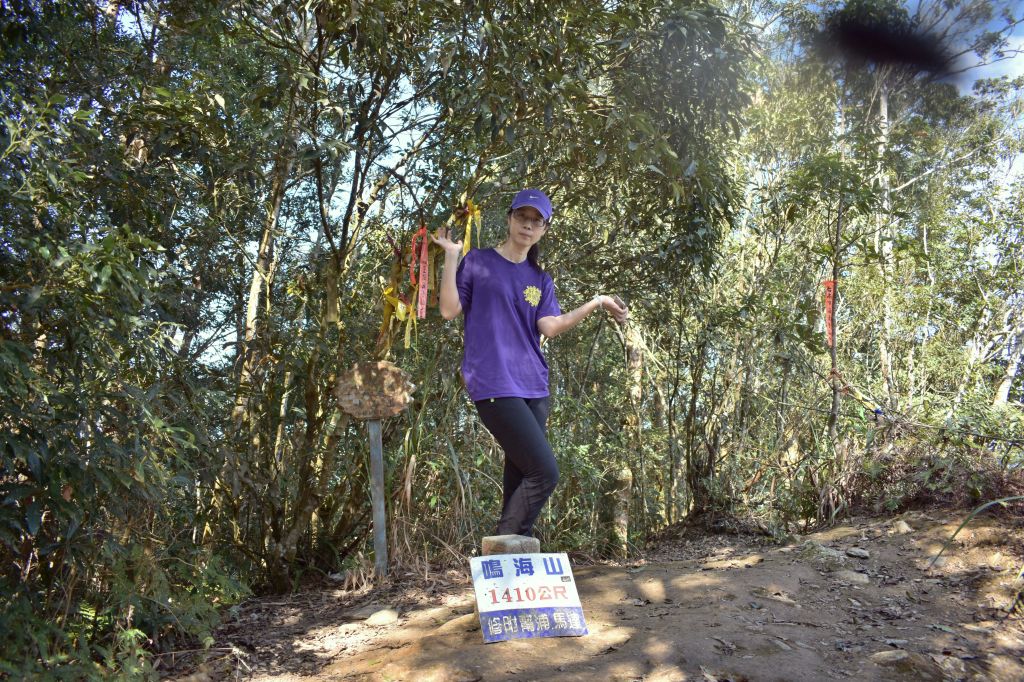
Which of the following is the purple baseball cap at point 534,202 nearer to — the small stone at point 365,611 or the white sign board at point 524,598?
the white sign board at point 524,598

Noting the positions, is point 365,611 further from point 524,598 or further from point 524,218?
point 524,218

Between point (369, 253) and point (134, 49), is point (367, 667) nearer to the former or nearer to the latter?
A: point (369, 253)

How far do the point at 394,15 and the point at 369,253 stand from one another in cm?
192

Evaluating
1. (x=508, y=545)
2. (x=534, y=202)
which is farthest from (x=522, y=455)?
(x=534, y=202)

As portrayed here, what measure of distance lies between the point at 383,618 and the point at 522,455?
118 cm

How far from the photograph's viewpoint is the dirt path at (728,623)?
282 cm

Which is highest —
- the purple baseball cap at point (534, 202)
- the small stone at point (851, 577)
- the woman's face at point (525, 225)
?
the purple baseball cap at point (534, 202)

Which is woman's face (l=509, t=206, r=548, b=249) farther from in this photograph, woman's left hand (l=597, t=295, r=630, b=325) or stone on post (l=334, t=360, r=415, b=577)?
stone on post (l=334, t=360, r=415, b=577)

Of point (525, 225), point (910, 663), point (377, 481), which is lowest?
point (910, 663)

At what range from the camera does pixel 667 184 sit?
16.4ft

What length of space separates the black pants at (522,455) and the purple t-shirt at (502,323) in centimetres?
5

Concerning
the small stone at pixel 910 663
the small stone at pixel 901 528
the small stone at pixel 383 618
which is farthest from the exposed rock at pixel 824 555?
the small stone at pixel 383 618

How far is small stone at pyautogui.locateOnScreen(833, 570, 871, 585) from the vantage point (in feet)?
12.9

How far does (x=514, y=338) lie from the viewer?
10.5ft
